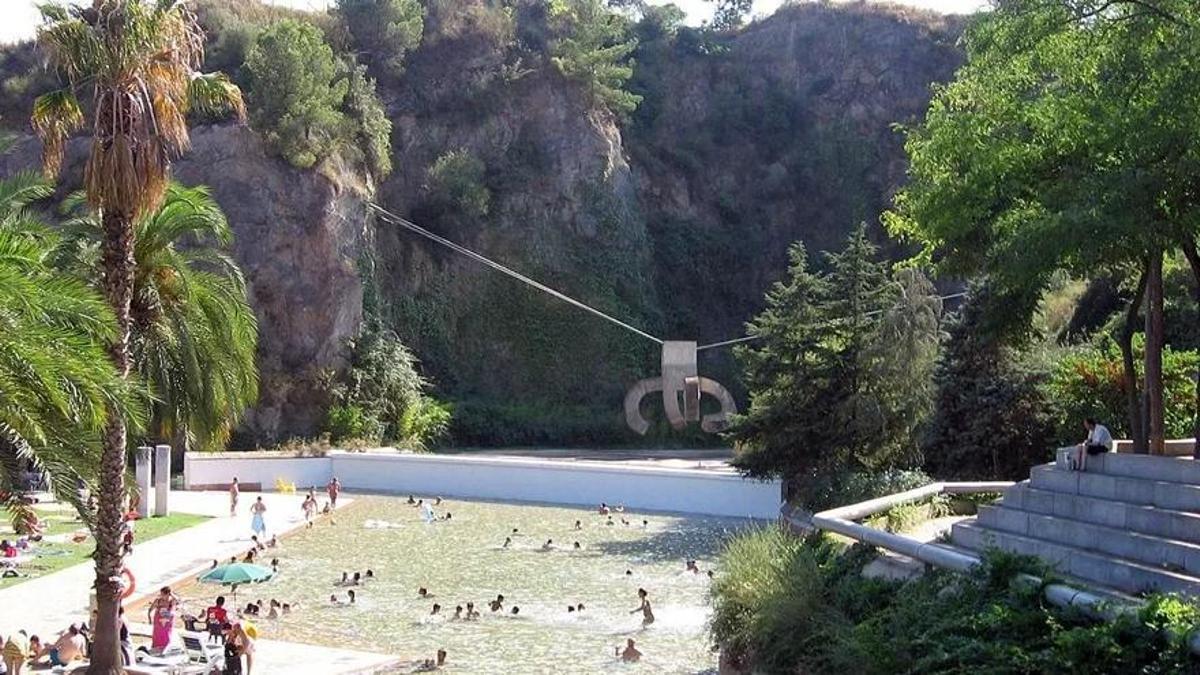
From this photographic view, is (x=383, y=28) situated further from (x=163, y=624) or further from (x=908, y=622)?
(x=908, y=622)

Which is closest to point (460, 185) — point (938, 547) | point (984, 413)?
point (984, 413)

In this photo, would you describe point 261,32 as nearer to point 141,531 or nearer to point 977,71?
point 141,531

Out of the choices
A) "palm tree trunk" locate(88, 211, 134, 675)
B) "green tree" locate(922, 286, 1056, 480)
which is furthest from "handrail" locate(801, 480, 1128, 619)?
"palm tree trunk" locate(88, 211, 134, 675)

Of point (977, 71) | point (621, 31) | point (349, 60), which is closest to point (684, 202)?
point (621, 31)

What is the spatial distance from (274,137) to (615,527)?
68.3ft

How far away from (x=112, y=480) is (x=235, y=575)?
7.18m

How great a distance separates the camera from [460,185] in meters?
46.8

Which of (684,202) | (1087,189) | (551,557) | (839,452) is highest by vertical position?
(684,202)

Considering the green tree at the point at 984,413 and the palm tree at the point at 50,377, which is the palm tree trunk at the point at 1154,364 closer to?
the green tree at the point at 984,413

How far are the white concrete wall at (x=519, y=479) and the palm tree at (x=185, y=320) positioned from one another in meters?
13.0

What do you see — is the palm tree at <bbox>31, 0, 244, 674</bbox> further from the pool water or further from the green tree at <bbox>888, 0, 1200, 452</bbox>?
the green tree at <bbox>888, 0, 1200, 452</bbox>

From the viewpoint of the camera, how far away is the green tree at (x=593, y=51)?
50.3 m

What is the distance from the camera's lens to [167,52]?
12.7 meters

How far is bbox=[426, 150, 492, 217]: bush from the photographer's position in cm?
4659
